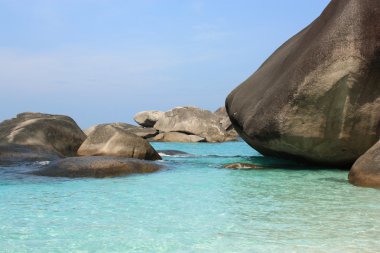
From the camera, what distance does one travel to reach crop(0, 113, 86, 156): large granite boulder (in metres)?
12.3

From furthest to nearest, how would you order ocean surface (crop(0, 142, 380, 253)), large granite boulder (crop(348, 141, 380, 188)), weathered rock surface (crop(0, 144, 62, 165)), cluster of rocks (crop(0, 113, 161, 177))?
A: weathered rock surface (crop(0, 144, 62, 165)) → cluster of rocks (crop(0, 113, 161, 177)) → large granite boulder (crop(348, 141, 380, 188)) → ocean surface (crop(0, 142, 380, 253))

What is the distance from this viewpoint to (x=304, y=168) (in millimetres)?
10516

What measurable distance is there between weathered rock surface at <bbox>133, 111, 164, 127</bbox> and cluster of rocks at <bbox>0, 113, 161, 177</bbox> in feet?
57.9

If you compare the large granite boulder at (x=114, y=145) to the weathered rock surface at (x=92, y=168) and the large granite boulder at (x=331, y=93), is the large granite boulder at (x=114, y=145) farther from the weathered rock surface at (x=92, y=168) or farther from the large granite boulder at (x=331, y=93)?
the large granite boulder at (x=331, y=93)

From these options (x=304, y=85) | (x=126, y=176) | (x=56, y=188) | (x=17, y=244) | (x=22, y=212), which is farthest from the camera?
(x=304, y=85)

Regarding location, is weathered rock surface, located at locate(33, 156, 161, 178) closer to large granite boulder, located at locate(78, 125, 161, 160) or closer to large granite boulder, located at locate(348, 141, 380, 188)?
large granite boulder, located at locate(78, 125, 161, 160)

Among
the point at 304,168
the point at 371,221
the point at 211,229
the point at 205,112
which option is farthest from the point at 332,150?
the point at 205,112

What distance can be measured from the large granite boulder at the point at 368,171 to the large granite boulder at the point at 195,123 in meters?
20.1

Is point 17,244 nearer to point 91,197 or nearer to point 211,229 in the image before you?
point 211,229

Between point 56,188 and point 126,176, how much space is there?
1.74m

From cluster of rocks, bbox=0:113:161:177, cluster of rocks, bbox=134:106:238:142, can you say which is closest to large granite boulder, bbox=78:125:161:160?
cluster of rocks, bbox=0:113:161:177

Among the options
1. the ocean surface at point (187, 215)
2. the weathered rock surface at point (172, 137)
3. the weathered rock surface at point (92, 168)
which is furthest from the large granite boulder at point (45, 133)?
the weathered rock surface at point (172, 137)

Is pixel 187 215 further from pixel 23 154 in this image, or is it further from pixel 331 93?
pixel 23 154

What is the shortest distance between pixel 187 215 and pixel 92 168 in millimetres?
3959
